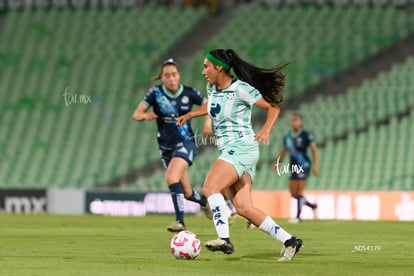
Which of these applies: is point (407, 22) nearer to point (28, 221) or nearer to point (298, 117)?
point (298, 117)

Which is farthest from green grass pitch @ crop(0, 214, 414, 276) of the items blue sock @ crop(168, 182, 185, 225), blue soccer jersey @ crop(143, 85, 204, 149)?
blue soccer jersey @ crop(143, 85, 204, 149)

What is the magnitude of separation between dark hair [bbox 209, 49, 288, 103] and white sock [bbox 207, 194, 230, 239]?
1.28 metres

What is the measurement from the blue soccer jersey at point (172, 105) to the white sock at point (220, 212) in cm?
501

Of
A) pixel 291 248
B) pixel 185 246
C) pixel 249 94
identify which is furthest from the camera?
pixel 249 94

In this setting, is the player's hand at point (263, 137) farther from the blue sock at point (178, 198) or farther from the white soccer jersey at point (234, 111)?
the blue sock at point (178, 198)

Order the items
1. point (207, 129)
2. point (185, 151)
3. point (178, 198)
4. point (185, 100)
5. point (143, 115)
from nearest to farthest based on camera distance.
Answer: point (207, 129)
point (143, 115)
point (178, 198)
point (185, 151)
point (185, 100)

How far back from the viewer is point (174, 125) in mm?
16703

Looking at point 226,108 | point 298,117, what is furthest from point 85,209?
point 226,108

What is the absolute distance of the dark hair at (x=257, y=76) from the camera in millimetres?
11930

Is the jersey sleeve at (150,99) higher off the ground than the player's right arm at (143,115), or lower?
higher

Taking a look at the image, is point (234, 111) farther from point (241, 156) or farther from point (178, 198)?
point (178, 198)

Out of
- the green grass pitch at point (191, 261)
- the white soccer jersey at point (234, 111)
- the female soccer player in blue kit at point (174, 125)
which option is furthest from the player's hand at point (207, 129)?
the white soccer jersey at point (234, 111)

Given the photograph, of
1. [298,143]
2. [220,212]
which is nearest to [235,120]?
[220,212]

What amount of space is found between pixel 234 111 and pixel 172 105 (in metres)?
4.80
